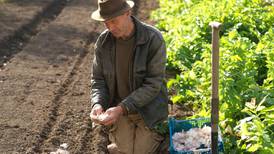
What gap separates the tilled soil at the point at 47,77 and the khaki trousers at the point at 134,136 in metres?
0.33

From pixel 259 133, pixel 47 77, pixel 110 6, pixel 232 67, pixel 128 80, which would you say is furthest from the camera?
pixel 47 77

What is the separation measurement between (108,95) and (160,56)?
0.66 metres

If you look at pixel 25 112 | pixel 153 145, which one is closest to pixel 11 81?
pixel 25 112

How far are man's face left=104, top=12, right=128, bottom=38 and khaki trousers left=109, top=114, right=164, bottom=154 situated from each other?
845 mm

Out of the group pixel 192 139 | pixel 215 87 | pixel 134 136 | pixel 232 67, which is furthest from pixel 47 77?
pixel 215 87

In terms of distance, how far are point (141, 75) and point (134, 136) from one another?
616 millimetres

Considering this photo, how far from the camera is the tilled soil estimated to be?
210 inches

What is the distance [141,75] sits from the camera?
4.55 m

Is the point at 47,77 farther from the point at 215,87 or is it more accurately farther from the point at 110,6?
the point at 215,87

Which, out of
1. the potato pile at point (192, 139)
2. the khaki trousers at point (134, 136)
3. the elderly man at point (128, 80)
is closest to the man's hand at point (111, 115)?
the elderly man at point (128, 80)

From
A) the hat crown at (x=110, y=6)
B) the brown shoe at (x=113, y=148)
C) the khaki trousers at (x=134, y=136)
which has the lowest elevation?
the brown shoe at (x=113, y=148)

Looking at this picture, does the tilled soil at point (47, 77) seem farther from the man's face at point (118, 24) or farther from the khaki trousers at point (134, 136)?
the man's face at point (118, 24)

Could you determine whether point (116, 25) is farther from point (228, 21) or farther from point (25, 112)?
point (228, 21)

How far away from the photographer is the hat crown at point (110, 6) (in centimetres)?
422
